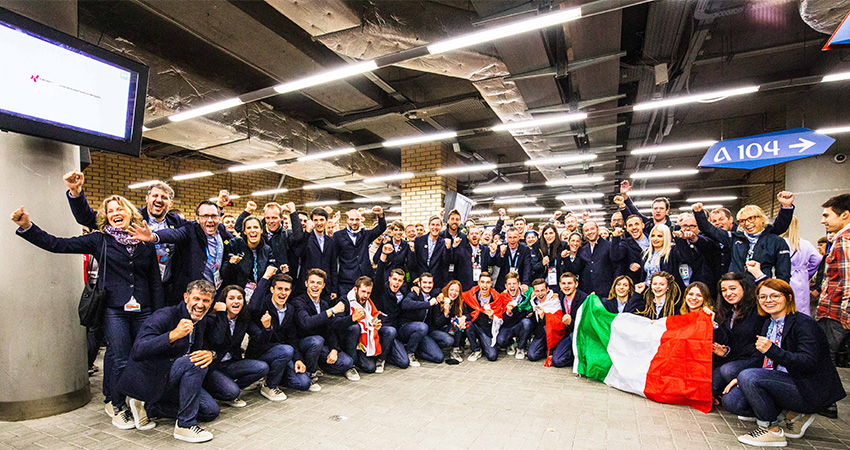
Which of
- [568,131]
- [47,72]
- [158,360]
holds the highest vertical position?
[568,131]

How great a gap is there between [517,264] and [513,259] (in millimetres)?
107

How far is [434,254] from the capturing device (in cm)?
602

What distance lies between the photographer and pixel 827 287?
11.3ft

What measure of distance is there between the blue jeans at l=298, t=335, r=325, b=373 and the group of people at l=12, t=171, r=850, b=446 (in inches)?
1.1

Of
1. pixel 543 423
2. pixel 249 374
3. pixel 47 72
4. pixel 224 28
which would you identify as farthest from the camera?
pixel 224 28

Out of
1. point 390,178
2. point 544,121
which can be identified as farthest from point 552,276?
point 390,178

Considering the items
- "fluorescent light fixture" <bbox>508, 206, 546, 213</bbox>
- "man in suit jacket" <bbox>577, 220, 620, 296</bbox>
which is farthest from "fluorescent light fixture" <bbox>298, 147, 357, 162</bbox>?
"fluorescent light fixture" <bbox>508, 206, 546, 213</bbox>

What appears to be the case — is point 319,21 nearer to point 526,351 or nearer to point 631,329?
point 631,329

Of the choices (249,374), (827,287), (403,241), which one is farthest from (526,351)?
(249,374)

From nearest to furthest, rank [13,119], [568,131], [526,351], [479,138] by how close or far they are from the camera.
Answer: [13,119], [526,351], [568,131], [479,138]

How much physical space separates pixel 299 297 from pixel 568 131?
622 centimetres

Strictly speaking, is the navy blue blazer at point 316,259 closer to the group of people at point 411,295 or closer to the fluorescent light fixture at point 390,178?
the group of people at point 411,295

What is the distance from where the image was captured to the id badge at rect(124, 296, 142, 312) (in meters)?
3.43

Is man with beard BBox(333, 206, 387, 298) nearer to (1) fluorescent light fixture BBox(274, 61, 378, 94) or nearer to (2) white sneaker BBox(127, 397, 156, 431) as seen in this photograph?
(1) fluorescent light fixture BBox(274, 61, 378, 94)
